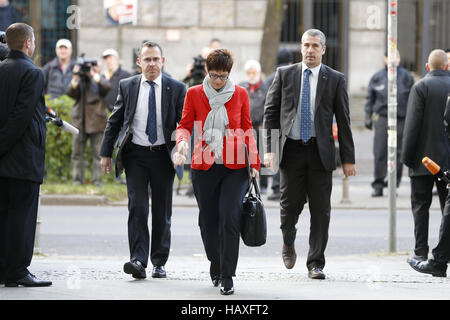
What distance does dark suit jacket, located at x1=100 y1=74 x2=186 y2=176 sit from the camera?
29.5ft

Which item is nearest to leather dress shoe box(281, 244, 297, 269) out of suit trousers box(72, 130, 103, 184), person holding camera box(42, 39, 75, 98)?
suit trousers box(72, 130, 103, 184)

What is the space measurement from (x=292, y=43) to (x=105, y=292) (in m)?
18.8

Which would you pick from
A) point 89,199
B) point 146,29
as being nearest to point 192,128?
point 89,199

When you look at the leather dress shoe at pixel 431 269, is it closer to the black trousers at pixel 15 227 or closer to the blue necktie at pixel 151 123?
the blue necktie at pixel 151 123

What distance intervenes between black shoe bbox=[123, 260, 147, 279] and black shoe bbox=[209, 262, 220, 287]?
2.15ft

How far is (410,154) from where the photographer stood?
1008cm

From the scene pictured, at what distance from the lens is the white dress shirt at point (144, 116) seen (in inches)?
355

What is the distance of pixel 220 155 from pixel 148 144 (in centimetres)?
108

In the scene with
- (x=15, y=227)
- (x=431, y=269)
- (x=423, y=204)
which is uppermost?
(x=15, y=227)

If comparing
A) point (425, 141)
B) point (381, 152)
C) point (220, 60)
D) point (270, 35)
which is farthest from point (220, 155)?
point (270, 35)

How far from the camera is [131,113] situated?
355 inches

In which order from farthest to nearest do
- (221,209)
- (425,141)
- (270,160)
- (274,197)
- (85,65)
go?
(85,65), (274,197), (425,141), (270,160), (221,209)

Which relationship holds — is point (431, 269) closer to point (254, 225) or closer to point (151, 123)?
point (254, 225)

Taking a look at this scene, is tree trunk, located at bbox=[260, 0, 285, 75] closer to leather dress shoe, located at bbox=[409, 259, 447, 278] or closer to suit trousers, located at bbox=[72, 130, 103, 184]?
suit trousers, located at bbox=[72, 130, 103, 184]
